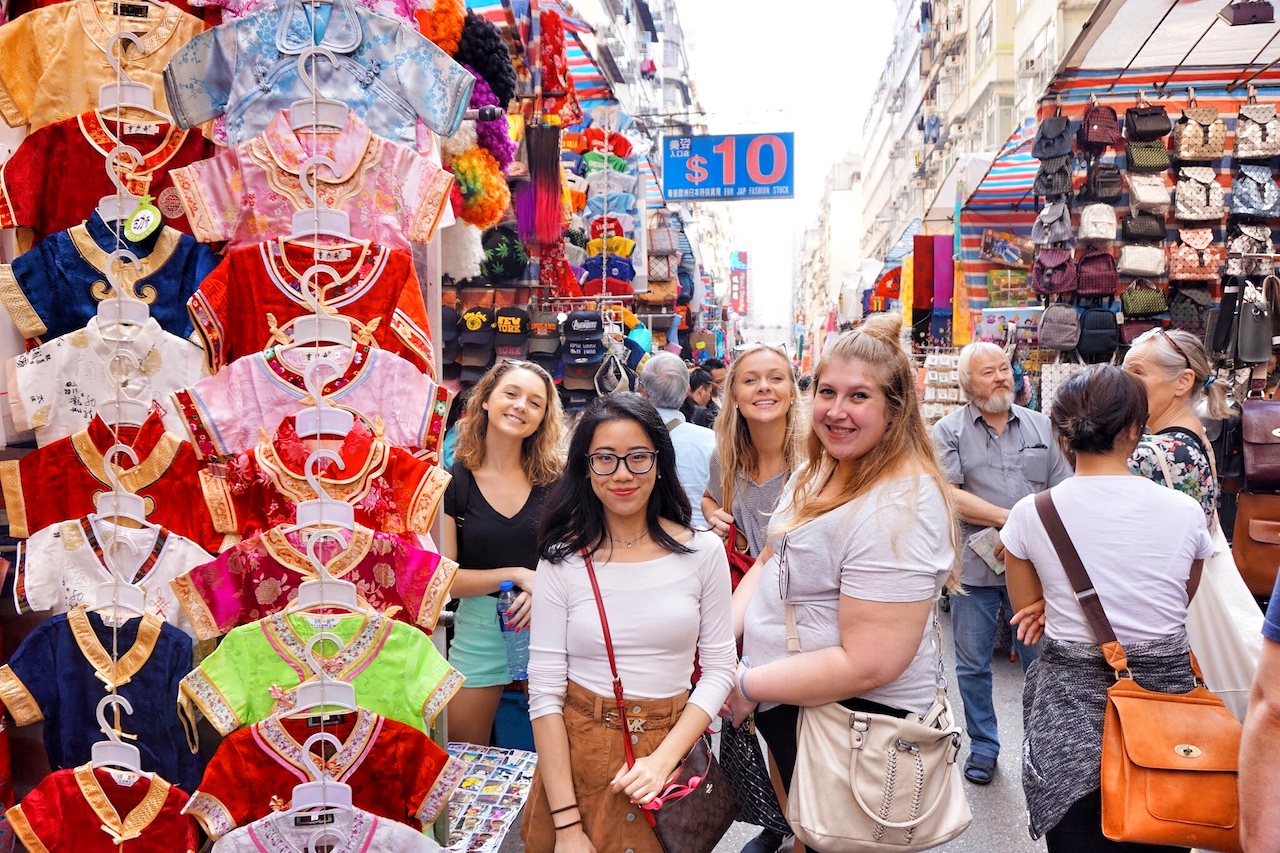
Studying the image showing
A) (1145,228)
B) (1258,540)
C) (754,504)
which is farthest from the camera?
(1145,228)

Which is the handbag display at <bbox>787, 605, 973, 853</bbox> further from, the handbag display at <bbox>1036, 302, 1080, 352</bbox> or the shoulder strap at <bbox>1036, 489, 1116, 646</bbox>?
the handbag display at <bbox>1036, 302, 1080, 352</bbox>

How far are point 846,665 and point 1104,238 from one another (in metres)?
5.59

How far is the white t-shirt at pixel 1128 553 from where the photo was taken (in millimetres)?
2268

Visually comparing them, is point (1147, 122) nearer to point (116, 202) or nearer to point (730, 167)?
point (116, 202)

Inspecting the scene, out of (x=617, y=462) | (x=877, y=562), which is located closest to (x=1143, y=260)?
(x=877, y=562)

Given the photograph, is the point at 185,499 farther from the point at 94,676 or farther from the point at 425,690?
the point at 425,690

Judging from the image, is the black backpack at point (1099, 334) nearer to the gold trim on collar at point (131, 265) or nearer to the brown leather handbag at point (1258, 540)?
the brown leather handbag at point (1258, 540)

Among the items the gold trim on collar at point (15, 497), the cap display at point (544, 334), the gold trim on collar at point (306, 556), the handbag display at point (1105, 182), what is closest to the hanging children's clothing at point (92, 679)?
the gold trim on collar at point (15, 497)

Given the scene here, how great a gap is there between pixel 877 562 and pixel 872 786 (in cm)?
50

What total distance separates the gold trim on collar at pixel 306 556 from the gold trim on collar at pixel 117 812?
63cm

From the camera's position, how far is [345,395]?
2.31 m

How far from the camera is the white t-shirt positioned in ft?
7.44

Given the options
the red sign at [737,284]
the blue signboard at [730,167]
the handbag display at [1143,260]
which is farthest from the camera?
the red sign at [737,284]

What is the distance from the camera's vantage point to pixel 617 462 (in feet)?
7.20
